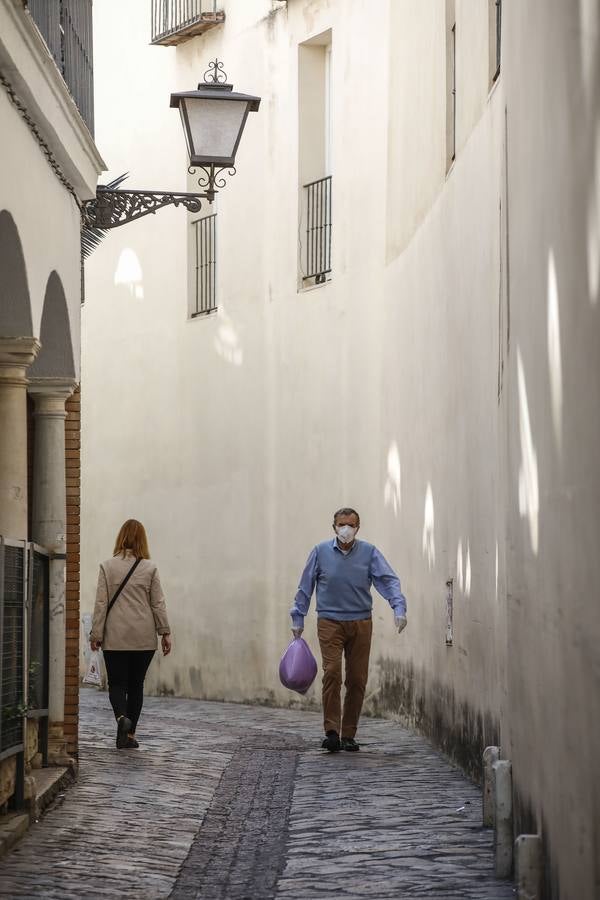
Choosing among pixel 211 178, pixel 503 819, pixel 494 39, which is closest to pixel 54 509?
pixel 211 178

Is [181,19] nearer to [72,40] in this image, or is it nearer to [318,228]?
[318,228]

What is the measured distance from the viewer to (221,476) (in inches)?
712

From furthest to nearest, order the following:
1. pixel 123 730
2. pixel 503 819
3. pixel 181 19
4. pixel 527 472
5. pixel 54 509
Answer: pixel 181 19 → pixel 123 730 → pixel 54 509 → pixel 503 819 → pixel 527 472

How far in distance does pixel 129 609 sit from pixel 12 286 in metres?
3.85

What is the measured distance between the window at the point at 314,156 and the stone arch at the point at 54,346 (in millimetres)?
6063

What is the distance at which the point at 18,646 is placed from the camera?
892cm

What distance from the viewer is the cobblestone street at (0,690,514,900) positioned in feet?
23.8

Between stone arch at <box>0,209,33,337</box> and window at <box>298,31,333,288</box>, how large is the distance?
738 cm

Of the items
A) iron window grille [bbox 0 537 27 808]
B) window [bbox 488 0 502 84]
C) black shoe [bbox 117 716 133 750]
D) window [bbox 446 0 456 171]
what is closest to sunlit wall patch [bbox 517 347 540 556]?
iron window grille [bbox 0 537 27 808]

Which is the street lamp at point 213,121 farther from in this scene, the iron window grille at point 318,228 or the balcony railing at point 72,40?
the iron window grille at point 318,228

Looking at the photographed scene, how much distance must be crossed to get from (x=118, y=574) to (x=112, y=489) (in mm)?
7162

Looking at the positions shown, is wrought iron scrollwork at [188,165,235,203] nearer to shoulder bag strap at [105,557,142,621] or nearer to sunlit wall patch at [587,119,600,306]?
shoulder bag strap at [105,557,142,621]

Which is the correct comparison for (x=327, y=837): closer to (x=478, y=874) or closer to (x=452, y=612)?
(x=478, y=874)

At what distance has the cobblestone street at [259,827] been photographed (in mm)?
7242
